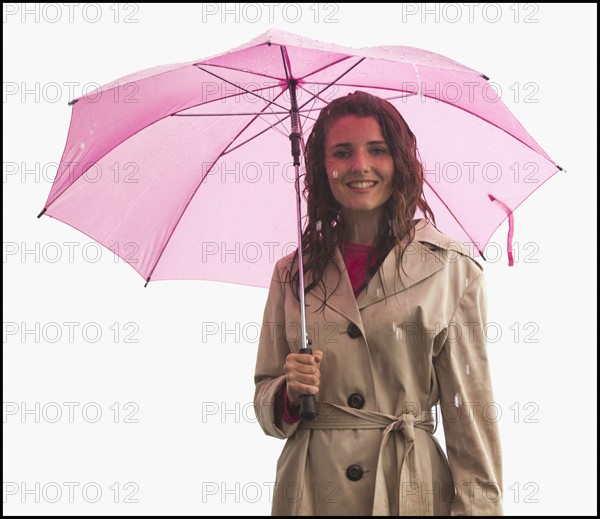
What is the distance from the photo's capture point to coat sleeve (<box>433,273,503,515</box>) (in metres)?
2.83

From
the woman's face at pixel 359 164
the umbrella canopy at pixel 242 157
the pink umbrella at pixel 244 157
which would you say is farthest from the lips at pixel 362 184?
the umbrella canopy at pixel 242 157

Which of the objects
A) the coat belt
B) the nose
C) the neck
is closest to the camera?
the coat belt

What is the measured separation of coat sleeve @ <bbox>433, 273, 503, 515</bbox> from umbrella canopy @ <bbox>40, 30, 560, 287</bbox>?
69cm

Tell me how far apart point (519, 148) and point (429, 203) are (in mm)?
417

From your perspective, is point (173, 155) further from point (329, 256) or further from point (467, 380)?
point (467, 380)

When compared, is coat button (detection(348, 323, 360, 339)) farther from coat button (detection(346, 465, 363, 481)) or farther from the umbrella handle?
coat button (detection(346, 465, 363, 481))

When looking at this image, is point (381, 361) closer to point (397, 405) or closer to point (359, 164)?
point (397, 405)

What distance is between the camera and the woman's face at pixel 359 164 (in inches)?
122

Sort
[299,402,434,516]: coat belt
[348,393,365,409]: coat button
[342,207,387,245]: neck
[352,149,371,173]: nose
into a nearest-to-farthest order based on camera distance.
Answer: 1. [299,402,434,516]: coat belt
2. [348,393,365,409]: coat button
3. [352,149,371,173]: nose
4. [342,207,387,245]: neck

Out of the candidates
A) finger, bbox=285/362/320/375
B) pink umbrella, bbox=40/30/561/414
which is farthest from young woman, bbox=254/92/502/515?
pink umbrella, bbox=40/30/561/414

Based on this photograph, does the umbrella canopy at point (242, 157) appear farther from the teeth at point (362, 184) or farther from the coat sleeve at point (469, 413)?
the coat sleeve at point (469, 413)

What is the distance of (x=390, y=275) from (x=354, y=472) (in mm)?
672

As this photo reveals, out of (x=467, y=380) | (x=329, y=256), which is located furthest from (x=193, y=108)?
(x=467, y=380)

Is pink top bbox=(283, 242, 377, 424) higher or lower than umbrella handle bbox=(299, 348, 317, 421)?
higher
